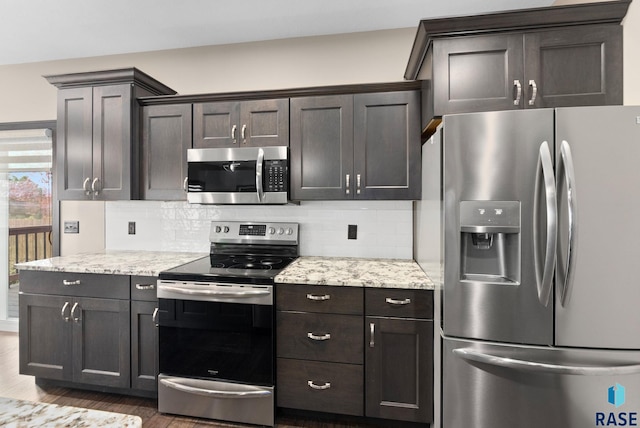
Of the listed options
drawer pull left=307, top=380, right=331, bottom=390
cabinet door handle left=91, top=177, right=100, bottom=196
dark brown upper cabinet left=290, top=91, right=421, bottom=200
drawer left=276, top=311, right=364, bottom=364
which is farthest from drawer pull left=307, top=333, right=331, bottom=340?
cabinet door handle left=91, top=177, right=100, bottom=196

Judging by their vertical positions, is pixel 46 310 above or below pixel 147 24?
below

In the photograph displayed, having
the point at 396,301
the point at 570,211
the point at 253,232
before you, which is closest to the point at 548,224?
the point at 570,211

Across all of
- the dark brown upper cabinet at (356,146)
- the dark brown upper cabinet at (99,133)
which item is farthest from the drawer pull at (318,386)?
the dark brown upper cabinet at (99,133)

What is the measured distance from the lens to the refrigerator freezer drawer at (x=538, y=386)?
55.6 inches

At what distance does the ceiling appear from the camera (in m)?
2.23

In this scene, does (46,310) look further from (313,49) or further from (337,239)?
(313,49)

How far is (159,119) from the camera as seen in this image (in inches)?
97.8

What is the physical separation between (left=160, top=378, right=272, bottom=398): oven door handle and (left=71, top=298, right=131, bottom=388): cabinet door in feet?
1.16

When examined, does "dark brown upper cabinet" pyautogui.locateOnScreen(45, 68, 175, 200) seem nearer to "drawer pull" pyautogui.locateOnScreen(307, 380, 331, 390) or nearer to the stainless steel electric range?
the stainless steel electric range

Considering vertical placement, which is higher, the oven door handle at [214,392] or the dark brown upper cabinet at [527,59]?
the dark brown upper cabinet at [527,59]

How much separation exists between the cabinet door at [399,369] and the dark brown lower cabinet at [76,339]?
1589 mm

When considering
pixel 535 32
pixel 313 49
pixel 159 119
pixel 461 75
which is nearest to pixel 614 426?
pixel 461 75

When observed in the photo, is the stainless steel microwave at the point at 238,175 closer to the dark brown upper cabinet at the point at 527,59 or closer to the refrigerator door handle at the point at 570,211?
the dark brown upper cabinet at the point at 527,59

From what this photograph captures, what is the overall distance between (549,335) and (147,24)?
3.23m
